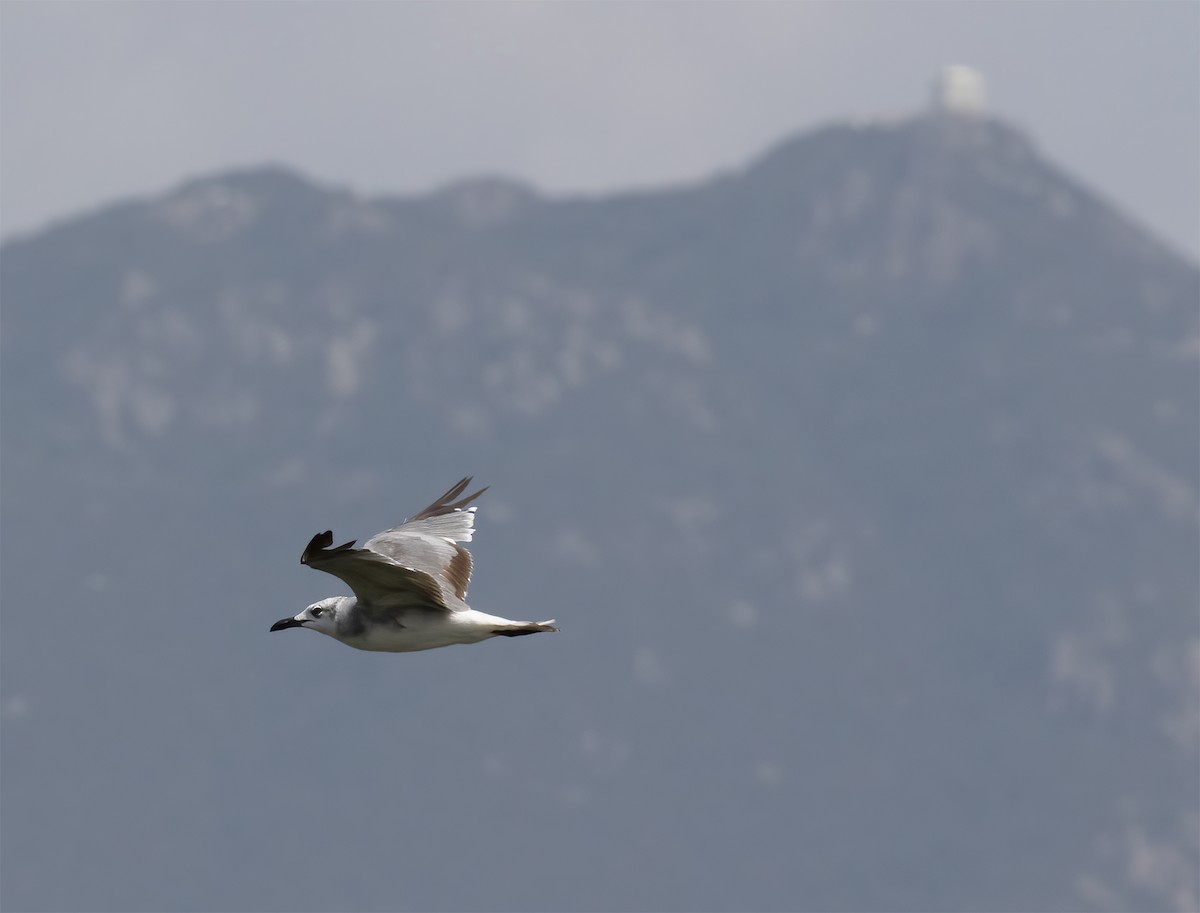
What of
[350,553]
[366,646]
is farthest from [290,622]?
[350,553]

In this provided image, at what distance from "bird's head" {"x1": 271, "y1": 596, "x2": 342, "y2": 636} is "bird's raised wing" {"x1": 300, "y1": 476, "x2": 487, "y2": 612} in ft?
2.35

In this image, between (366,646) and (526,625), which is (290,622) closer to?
(366,646)

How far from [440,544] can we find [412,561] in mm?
1066

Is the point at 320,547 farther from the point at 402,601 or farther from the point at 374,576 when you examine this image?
the point at 402,601

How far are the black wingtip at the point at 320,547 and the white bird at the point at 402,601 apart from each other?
14 mm

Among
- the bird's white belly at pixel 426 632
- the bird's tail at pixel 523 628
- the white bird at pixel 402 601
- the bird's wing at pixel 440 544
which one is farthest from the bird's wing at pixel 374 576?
the bird's tail at pixel 523 628

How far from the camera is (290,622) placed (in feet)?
123

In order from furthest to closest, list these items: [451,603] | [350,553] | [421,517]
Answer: [421,517]
[451,603]
[350,553]

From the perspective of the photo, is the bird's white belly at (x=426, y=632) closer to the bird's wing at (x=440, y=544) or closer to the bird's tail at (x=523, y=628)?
the bird's wing at (x=440, y=544)

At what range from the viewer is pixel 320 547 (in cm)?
3284

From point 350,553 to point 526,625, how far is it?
2881 mm

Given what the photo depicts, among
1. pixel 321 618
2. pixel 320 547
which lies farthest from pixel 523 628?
pixel 321 618

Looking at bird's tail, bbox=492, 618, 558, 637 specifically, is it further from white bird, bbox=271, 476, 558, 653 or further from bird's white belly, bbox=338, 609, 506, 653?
bird's white belly, bbox=338, 609, 506, 653

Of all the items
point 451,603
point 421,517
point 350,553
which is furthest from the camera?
point 421,517
